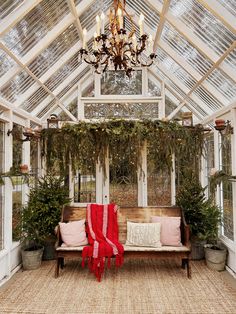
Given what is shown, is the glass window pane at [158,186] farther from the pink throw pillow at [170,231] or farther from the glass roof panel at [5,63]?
the glass roof panel at [5,63]

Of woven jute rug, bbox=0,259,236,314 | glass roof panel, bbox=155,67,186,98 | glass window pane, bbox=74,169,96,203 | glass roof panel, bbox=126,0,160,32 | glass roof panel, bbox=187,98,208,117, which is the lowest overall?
woven jute rug, bbox=0,259,236,314


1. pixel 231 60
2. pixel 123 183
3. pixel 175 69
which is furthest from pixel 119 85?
pixel 231 60

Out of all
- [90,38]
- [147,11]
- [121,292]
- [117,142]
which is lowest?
[121,292]

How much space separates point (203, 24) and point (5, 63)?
2.53 meters

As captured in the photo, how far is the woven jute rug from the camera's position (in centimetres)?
281

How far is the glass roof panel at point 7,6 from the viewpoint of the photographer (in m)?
2.58

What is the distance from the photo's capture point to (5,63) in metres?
3.24

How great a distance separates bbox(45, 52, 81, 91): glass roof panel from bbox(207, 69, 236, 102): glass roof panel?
2249 millimetres

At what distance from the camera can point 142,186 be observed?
196 inches

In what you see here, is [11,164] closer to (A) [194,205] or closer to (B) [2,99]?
(B) [2,99]

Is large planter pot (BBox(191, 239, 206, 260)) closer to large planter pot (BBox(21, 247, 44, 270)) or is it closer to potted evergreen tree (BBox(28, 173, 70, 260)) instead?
potted evergreen tree (BBox(28, 173, 70, 260))

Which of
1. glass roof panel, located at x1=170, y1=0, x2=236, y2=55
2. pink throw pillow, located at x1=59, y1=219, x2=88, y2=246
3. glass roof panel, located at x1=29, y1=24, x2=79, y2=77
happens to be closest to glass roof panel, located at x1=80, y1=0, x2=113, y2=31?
glass roof panel, located at x1=29, y1=24, x2=79, y2=77

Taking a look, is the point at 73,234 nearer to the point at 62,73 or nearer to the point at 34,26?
the point at 62,73

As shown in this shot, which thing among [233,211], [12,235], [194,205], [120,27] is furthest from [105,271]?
[120,27]
